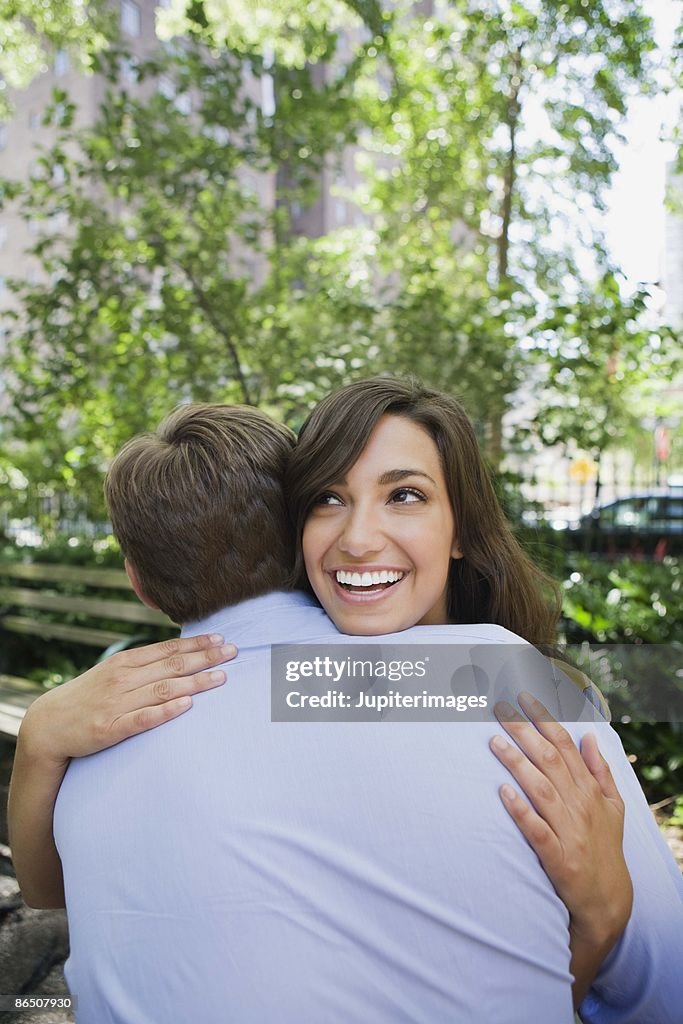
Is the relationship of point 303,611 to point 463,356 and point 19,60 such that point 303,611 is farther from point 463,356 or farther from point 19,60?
point 19,60

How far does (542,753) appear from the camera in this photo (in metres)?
→ 1.21

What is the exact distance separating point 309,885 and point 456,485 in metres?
0.77

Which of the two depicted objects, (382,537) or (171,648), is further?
(382,537)

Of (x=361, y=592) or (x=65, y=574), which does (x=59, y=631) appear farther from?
(x=361, y=592)

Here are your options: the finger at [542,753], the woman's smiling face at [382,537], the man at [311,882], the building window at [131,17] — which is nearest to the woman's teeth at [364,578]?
the woman's smiling face at [382,537]

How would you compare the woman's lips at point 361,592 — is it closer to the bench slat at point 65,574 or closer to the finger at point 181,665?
the finger at point 181,665

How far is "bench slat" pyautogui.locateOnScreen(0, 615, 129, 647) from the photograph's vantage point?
6137 mm

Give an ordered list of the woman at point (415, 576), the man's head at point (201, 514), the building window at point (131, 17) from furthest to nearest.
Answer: the building window at point (131, 17) → the man's head at point (201, 514) → the woman at point (415, 576)

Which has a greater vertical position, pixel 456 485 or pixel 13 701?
pixel 456 485

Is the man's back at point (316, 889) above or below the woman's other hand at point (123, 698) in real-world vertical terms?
below

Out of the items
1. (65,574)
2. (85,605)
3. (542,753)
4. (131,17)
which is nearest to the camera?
(542,753)

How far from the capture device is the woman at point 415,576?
3.94 feet

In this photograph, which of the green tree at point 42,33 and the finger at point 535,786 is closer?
the finger at point 535,786

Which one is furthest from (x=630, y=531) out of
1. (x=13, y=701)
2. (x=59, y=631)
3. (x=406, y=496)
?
(x=406, y=496)
